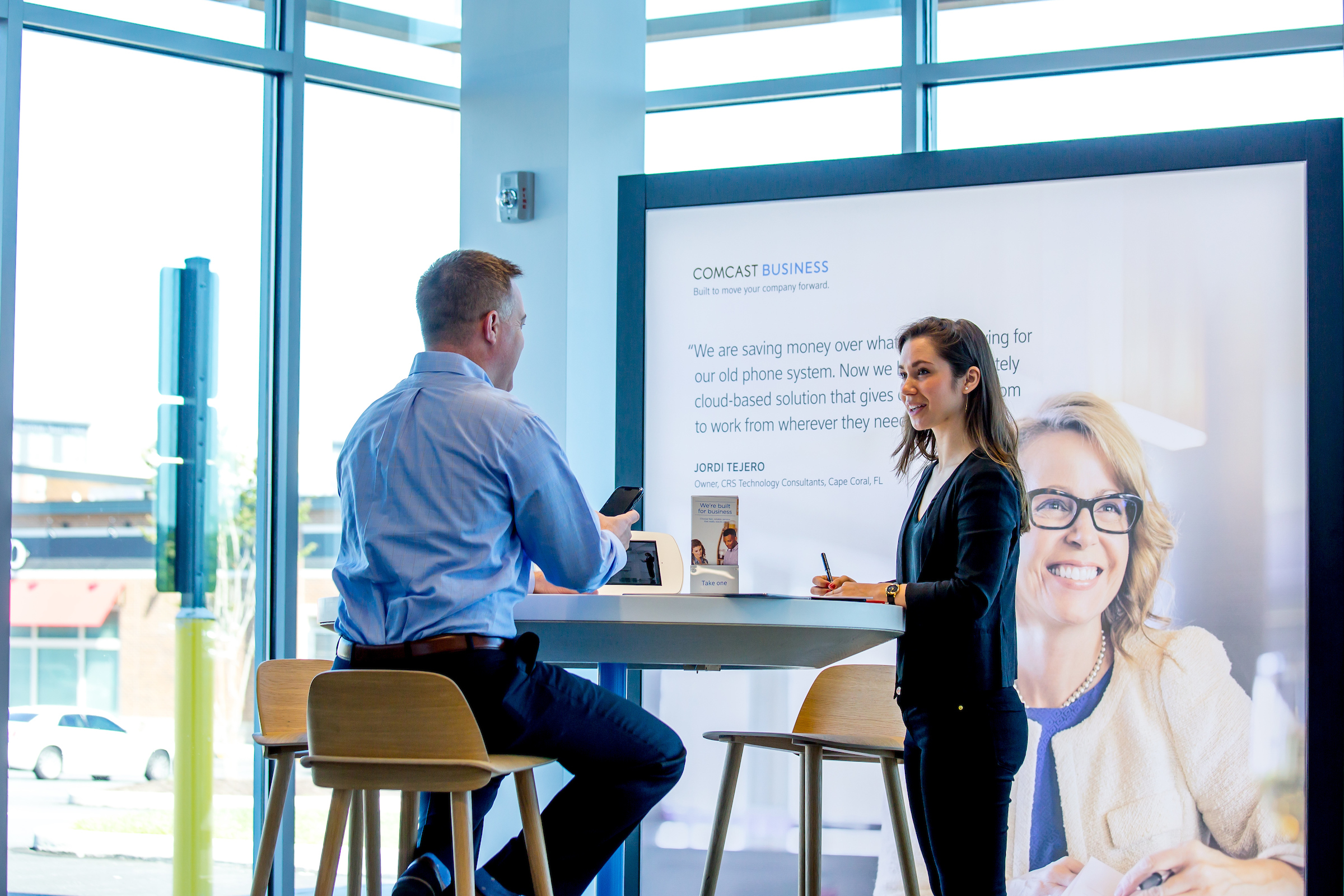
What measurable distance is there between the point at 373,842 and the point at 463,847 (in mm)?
1131

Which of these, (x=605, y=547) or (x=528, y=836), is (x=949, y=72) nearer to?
(x=605, y=547)

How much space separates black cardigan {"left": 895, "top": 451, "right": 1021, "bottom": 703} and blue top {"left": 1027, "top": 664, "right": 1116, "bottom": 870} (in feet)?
4.68

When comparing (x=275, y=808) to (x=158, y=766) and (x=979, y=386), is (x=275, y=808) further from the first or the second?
(x=979, y=386)

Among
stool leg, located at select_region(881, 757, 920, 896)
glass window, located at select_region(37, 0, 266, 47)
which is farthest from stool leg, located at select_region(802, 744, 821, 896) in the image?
glass window, located at select_region(37, 0, 266, 47)

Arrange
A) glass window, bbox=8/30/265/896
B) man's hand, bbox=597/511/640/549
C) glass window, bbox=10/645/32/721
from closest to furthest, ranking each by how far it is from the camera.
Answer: man's hand, bbox=597/511/640/549 → glass window, bbox=10/645/32/721 → glass window, bbox=8/30/265/896

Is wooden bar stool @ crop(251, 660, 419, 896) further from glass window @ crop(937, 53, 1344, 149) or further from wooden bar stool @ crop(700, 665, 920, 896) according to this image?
glass window @ crop(937, 53, 1344, 149)

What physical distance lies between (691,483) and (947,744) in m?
2.01

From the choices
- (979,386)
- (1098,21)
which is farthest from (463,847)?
(1098,21)

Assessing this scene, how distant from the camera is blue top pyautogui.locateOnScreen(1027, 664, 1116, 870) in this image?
155 inches

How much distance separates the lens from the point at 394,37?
5031 millimetres

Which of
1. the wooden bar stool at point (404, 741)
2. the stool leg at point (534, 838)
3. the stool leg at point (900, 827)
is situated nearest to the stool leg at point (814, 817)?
the stool leg at point (900, 827)

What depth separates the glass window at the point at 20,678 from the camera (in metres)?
4.25

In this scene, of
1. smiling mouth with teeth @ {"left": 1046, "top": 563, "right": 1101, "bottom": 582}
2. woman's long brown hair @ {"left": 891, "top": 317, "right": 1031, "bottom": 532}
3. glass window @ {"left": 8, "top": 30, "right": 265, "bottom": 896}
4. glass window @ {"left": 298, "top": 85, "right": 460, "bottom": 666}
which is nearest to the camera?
woman's long brown hair @ {"left": 891, "top": 317, "right": 1031, "bottom": 532}

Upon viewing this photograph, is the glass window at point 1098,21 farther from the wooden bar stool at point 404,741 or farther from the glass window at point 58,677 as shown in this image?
the glass window at point 58,677
